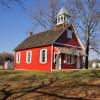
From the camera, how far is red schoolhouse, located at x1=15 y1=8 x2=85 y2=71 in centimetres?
2983

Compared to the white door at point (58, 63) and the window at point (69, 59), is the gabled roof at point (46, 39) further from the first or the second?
the window at point (69, 59)

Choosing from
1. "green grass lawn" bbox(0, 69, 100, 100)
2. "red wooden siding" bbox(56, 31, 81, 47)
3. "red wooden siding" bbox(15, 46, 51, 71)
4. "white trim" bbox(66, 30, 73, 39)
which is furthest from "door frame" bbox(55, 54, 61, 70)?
"green grass lawn" bbox(0, 69, 100, 100)

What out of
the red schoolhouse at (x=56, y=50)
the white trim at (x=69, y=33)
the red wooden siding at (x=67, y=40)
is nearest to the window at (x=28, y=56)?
the red schoolhouse at (x=56, y=50)

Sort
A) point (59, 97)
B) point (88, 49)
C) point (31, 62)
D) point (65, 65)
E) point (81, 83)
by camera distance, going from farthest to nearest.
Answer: point (88, 49), point (31, 62), point (65, 65), point (81, 83), point (59, 97)

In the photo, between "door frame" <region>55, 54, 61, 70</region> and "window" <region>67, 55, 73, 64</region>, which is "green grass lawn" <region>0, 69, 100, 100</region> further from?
"window" <region>67, 55, 73, 64</region>

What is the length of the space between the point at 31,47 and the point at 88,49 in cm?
1066

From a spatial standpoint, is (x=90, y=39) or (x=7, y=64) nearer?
(x=90, y=39)

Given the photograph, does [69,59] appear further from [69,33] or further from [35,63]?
[35,63]

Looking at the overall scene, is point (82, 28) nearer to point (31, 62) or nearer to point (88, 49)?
point (88, 49)

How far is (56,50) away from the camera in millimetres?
29656

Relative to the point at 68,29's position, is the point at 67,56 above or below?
below

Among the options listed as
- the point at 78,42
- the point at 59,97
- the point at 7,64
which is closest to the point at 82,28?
the point at 78,42

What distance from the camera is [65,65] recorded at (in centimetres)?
3097

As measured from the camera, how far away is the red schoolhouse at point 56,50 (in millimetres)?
29828
